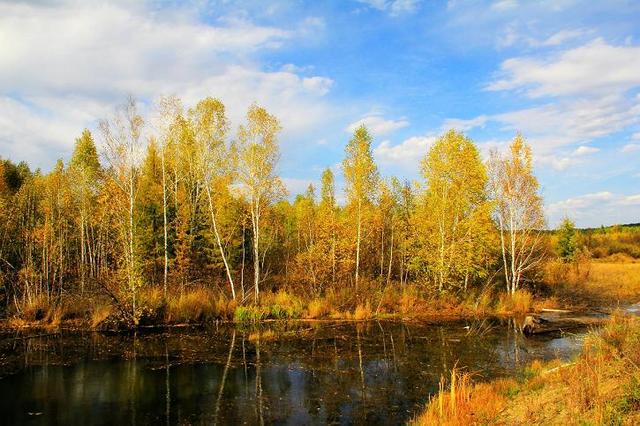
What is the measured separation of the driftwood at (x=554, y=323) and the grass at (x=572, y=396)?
11.5m

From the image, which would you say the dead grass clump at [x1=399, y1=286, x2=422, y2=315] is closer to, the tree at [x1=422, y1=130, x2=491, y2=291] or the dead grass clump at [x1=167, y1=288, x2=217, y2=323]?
the tree at [x1=422, y1=130, x2=491, y2=291]

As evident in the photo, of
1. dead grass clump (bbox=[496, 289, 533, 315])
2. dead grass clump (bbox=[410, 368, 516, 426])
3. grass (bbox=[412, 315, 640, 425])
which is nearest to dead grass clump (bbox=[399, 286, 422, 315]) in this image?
dead grass clump (bbox=[496, 289, 533, 315])

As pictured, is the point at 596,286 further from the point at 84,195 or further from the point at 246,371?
the point at 84,195

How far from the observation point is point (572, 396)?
8492 mm

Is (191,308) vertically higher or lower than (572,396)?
higher

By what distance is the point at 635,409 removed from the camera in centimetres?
730

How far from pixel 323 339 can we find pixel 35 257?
60.9 feet

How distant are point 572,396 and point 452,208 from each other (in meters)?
22.3

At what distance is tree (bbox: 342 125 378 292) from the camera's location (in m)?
31.2

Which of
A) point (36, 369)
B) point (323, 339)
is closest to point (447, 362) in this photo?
point (323, 339)

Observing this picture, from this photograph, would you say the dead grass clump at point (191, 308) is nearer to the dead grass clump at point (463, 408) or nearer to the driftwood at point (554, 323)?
the driftwood at point (554, 323)

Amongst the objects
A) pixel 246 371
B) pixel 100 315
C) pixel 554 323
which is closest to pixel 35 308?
pixel 100 315

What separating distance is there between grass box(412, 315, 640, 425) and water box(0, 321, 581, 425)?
1.54 m

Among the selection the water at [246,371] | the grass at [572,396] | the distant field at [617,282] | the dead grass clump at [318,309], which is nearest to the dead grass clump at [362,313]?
the dead grass clump at [318,309]
